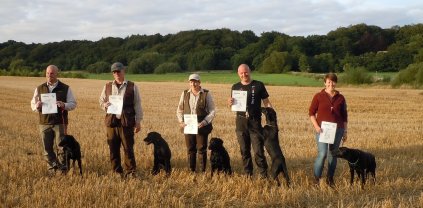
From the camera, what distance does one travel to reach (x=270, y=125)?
7359mm

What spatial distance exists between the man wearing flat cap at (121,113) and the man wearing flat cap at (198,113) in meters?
0.87

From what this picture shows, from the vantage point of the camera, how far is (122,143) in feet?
25.8

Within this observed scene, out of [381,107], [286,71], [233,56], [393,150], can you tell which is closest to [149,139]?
[393,150]

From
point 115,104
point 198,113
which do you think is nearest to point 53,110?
point 115,104

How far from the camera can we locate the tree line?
192 feet

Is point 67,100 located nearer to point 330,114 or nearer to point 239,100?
point 239,100

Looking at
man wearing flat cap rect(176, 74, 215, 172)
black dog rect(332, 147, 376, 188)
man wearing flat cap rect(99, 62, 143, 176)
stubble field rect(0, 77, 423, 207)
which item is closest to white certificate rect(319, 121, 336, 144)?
black dog rect(332, 147, 376, 188)

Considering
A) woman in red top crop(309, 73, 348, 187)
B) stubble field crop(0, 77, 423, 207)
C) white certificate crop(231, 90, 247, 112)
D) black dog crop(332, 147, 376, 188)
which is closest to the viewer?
stubble field crop(0, 77, 423, 207)

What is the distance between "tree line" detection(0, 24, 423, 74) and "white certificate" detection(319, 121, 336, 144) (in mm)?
42095

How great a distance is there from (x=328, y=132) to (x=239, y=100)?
5.11 ft

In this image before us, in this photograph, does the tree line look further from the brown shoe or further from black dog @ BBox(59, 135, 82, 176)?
black dog @ BBox(59, 135, 82, 176)

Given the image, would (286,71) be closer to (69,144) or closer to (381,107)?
(381,107)

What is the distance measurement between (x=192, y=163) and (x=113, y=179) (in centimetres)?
152

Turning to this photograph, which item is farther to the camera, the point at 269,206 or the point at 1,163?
the point at 1,163
